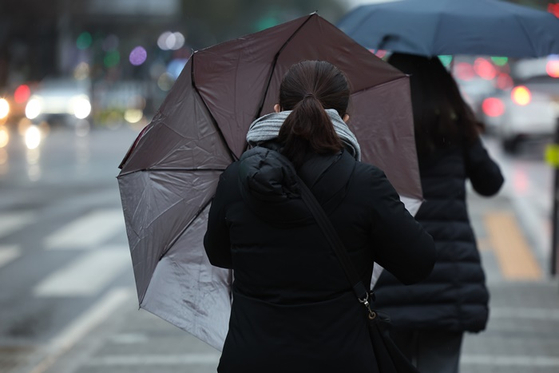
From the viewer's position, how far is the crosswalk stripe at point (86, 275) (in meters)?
9.49

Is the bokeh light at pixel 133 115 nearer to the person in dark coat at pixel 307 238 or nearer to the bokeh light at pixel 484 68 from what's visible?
the bokeh light at pixel 484 68

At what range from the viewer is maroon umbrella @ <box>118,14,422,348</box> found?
3.31m

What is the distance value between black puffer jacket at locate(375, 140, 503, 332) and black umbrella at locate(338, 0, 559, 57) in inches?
19.0

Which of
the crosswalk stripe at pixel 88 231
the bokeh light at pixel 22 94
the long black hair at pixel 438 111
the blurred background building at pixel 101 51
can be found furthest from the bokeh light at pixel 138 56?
the long black hair at pixel 438 111

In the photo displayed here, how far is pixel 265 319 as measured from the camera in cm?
271

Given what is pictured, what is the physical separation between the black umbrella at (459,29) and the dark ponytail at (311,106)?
1445 millimetres

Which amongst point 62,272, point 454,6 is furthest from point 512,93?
point 454,6

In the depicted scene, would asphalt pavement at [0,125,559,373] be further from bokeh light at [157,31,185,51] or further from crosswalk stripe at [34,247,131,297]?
bokeh light at [157,31,185,51]

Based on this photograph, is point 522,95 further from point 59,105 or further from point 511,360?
point 59,105

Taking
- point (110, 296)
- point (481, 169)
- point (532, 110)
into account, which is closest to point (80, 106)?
point (532, 110)

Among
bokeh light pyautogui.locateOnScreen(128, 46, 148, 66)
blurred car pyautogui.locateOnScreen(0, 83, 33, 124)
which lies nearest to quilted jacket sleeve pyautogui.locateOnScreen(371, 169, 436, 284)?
blurred car pyautogui.locateOnScreen(0, 83, 33, 124)

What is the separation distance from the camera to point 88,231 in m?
12.9

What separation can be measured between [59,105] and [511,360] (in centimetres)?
3650

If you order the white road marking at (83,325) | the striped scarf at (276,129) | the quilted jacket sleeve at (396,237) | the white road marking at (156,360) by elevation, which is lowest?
the white road marking at (83,325)
